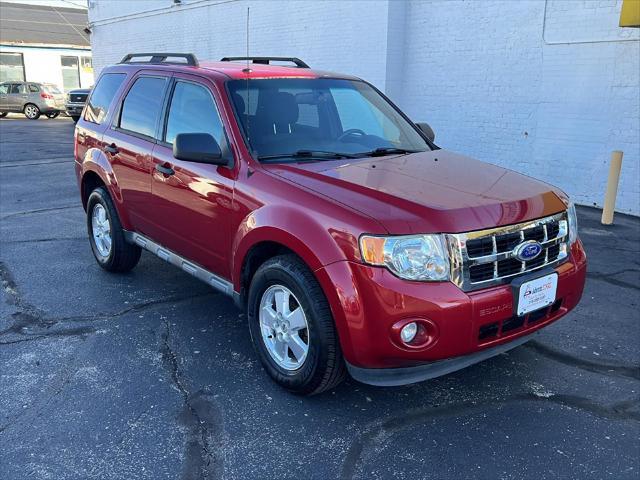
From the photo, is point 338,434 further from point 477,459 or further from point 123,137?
point 123,137

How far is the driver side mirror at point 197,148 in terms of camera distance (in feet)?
11.7

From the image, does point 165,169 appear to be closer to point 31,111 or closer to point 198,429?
point 198,429

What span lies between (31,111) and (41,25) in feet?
43.2

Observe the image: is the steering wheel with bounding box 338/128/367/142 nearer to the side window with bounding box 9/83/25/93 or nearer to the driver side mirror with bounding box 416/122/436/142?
the driver side mirror with bounding box 416/122/436/142

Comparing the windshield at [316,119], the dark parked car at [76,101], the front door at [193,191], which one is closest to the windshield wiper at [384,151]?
the windshield at [316,119]

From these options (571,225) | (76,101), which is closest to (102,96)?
(571,225)

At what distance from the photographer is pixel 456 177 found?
3543 millimetres

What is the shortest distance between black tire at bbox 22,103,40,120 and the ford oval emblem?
1118 inches

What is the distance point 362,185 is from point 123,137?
257cm

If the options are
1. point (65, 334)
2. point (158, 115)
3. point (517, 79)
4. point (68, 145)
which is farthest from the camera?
point (68, 145)

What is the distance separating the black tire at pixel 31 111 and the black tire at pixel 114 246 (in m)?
24.7

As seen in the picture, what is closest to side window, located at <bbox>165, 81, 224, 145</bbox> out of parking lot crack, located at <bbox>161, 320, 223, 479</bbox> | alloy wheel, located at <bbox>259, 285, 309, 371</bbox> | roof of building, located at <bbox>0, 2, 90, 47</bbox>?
alloy wheel, located at <bbox>259, 285, 309, 371</bbox>

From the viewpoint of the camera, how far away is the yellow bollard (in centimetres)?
782

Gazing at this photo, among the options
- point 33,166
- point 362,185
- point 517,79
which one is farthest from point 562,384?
point 33,166
